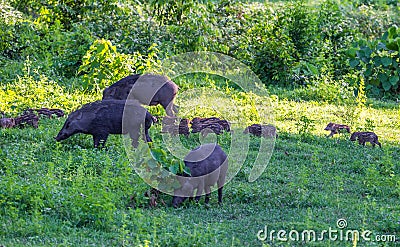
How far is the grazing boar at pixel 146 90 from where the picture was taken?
10344mm

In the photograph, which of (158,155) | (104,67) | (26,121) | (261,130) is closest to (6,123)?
(26,121)

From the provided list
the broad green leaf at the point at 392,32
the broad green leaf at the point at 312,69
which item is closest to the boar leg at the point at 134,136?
the broad green leaf at the point at 312,69

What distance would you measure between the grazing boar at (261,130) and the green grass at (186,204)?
0.39 feet

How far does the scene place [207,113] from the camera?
11055 mm

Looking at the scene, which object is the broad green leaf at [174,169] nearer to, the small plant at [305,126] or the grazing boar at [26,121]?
the grazing boar at [26,121]

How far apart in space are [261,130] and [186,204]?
2.96 metres

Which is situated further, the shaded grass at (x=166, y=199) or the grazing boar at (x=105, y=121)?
the grazing boar at (x=105, y=121)

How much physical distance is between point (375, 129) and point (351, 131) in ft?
2.08

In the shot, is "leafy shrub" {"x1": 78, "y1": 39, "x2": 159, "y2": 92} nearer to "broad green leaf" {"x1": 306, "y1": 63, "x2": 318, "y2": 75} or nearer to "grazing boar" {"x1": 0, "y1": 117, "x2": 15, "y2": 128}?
"grazing boar" {"x1": 0, "y1": 117, "x2": 15, "y2": 128}

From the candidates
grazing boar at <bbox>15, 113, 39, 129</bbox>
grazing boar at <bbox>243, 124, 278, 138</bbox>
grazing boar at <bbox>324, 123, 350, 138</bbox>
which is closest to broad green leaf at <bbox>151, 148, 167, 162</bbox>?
grazing boar at <bbox>243, 124, 278, 138</bbox>

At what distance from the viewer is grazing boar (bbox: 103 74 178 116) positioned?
10.3 metres

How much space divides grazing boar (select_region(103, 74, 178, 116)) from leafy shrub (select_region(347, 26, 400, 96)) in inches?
160

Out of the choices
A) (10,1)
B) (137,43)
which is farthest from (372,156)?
(10,1)

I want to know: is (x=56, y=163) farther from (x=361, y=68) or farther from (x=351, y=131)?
(x=361, y=68)
